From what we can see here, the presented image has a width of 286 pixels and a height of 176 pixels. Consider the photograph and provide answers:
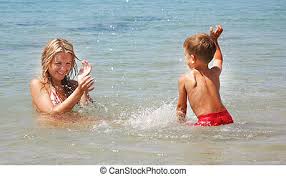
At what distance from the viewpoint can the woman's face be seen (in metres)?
2.27

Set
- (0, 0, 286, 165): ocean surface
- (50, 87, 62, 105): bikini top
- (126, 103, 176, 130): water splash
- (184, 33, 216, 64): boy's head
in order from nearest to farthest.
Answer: (0, 0, 286, 165): ocean surface < (184, 33, 216, 64): boy's head < (126, 103, 176, 130): water splash < (50, 87, 62, 105): bikini top

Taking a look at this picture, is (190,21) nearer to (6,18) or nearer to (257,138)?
(6,18)

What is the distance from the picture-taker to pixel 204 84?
2.11 meters

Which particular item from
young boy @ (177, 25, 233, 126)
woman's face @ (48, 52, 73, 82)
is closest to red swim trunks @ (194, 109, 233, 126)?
young boy @ (177, 25, 233, 126)

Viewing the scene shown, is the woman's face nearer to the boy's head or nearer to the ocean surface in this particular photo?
the ocean surface

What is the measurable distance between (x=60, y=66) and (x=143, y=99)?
0.41 m

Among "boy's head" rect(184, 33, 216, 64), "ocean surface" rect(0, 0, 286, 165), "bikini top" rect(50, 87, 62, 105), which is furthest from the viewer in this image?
"bikini top" rect(50, 87, 62, 105)

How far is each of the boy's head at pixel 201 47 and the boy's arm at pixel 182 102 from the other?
88 millimetres

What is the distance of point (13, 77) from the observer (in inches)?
110

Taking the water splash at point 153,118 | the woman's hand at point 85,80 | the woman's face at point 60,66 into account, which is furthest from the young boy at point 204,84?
the woman's face at point 60,66

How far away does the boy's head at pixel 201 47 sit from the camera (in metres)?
2.06

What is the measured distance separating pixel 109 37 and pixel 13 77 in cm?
164

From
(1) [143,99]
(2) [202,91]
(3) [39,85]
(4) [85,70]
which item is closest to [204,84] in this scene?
(2) [202,91]

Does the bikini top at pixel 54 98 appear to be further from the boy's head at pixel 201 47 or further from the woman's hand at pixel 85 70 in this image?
the boy's head at pixel 201 47
